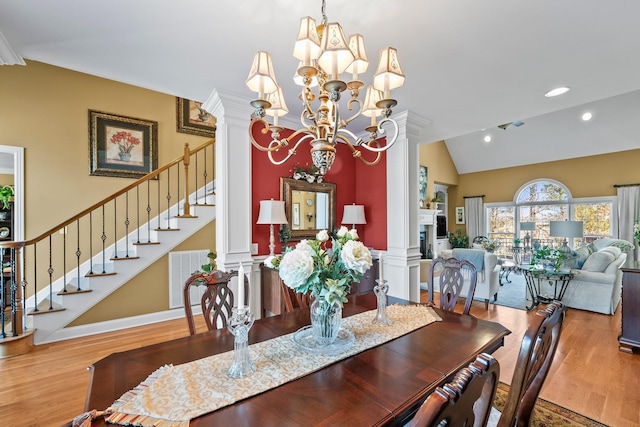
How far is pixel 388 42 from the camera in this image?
195 cm

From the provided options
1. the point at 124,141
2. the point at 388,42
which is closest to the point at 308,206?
the point at 388,42

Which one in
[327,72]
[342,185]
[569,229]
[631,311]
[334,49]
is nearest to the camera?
[334,49]

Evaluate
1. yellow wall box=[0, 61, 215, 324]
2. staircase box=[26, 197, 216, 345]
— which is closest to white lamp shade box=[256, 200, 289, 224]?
staircase box=[26, 197, 216, 345]

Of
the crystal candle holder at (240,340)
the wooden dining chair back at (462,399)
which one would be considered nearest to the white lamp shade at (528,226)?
the wooden dining chair back at (462,399)

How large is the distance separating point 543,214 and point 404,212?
267 inches

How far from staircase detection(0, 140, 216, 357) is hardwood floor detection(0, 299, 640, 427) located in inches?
12.9

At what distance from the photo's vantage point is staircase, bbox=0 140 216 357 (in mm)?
3148

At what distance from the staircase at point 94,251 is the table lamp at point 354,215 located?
2042 mm

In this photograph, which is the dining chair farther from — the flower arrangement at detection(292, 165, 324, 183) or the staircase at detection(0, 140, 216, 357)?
the staircase at detection(0, 140, 216, 357)

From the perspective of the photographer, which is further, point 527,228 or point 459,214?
point 459,214

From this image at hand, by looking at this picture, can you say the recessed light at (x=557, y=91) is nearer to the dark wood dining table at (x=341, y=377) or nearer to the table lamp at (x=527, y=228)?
the dark wood dining table at (x=341, y=377)

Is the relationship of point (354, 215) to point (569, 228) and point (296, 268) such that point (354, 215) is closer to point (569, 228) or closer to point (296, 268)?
point (296, 268)

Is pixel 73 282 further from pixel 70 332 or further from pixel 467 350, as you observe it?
pixel 467 350

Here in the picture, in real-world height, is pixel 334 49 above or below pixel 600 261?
above
